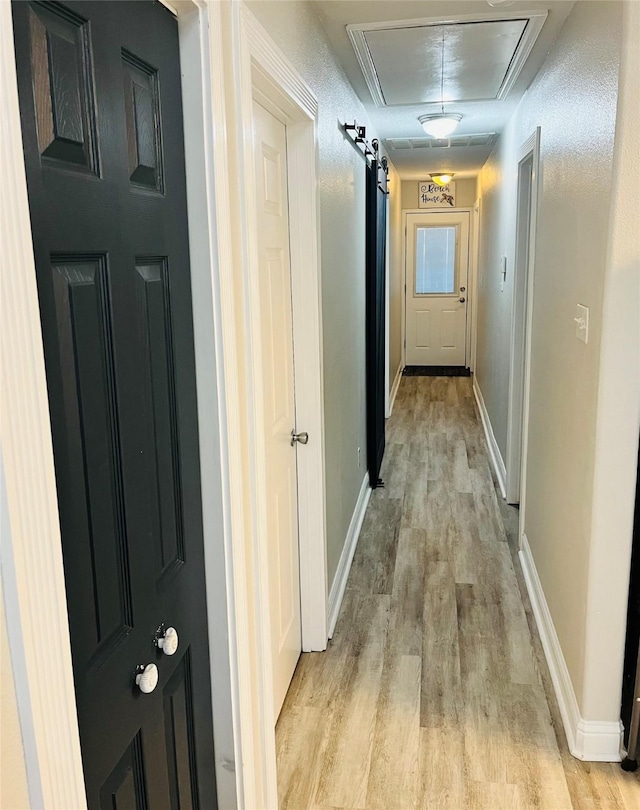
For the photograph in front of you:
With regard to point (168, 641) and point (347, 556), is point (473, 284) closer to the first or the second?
point (347, 556)

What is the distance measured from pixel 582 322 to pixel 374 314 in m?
2.29

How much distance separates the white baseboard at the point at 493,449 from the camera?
4.57m

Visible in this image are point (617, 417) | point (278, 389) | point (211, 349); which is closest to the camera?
point (211, 349)

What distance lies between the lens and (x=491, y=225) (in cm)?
594

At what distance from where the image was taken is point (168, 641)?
49.8 inches

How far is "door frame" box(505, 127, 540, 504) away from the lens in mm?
3420

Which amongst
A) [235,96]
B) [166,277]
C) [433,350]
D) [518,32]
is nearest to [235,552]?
[166,277]

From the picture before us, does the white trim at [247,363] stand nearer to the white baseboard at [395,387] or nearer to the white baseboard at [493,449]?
the white baseboard at [493,449]

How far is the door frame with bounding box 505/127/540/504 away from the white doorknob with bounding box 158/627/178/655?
2535mm

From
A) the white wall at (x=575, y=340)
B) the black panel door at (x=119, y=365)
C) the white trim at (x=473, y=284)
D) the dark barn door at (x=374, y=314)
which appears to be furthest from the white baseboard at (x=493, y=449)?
the black panel door at (x=119, y=365)

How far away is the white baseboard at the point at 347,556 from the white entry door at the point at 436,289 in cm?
486

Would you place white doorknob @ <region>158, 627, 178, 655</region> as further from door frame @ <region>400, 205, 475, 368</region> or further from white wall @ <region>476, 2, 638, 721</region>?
door frame @ <region>400, 205, 475, 368</region>

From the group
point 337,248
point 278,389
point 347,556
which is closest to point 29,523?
point 278,389

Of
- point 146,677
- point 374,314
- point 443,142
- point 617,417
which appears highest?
point 443,142
